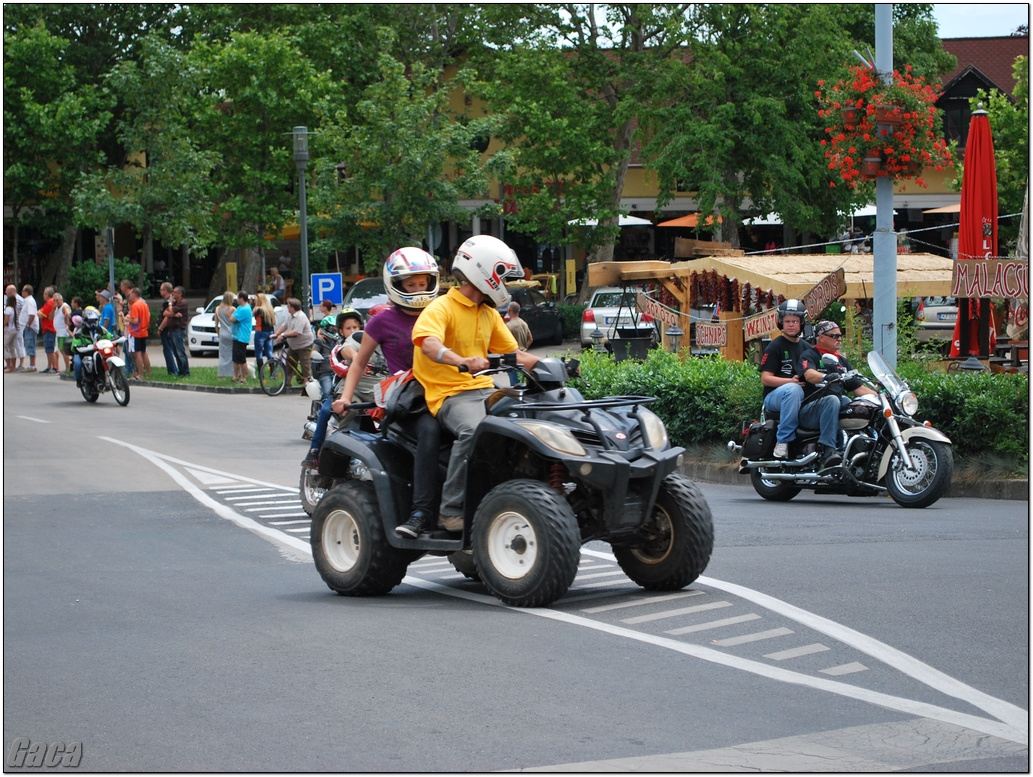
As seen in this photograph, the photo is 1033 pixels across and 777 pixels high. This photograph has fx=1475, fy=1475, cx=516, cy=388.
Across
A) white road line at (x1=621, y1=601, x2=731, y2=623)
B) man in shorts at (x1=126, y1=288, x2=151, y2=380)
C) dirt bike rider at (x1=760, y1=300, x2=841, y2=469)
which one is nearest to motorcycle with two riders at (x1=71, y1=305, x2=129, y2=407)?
man in shorts at (x1=126, y1=288, x2=151, y2=380)

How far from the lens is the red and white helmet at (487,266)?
8.06 metres

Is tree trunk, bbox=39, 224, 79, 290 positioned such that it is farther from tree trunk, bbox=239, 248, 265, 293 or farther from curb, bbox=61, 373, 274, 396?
curb, bbox=61, 373, 274, 396

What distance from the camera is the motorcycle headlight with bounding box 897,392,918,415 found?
1291 centimetres

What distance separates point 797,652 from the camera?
6.74 meters

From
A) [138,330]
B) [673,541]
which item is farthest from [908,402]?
[138,330]

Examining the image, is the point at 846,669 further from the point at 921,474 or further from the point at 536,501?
the point at 921,474

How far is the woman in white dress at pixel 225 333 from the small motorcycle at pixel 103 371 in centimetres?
303

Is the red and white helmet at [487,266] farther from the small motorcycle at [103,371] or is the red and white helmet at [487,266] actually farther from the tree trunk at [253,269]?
the tree trunk at [253,269]

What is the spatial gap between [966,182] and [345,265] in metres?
42.0

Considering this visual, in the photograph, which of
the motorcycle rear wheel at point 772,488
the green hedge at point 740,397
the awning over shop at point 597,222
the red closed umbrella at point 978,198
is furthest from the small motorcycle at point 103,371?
the awning over shop at point 597,222

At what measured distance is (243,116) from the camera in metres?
43.3

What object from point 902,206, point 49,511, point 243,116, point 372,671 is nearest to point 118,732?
point 372,671

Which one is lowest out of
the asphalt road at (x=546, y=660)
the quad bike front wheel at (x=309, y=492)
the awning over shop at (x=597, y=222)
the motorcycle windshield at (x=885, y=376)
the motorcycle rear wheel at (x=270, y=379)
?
the asphalt road at (x=546, y=660)

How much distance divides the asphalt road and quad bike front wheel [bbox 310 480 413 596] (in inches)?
5.2
